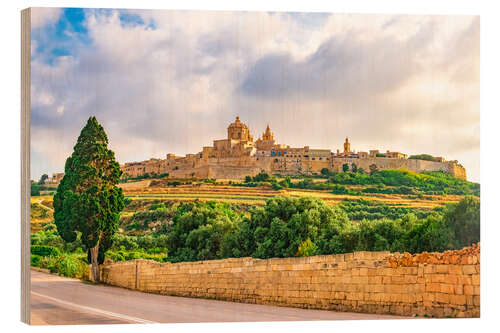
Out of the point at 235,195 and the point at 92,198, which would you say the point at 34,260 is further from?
the point at 235,195

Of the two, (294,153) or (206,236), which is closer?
(294,153)

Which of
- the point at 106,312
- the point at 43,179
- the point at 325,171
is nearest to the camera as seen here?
the point at 106,312

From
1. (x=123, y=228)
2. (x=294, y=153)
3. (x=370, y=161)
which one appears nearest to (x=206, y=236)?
(x=123, y=228)

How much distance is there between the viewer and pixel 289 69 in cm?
1021

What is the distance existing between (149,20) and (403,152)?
5.39 meters

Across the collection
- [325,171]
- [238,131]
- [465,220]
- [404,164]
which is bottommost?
[465,220]

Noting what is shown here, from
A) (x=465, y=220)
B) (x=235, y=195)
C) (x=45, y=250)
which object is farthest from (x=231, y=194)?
(x=465, y=220)

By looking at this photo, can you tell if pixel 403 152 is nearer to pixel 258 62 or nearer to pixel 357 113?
pixel 357 113

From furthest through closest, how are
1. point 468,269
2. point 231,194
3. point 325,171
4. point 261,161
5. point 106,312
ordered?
1. point 261,161
2. point 231,194
3. point 325,171
4. point 106,312
5. point 468,269

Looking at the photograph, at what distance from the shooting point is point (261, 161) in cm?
1503

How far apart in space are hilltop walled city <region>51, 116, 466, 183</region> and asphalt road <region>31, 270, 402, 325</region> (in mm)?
2057

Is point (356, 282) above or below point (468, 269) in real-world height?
below

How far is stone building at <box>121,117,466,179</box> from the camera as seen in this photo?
11445 mm

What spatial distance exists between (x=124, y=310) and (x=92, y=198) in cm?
324
